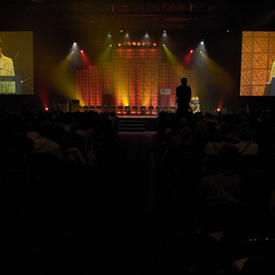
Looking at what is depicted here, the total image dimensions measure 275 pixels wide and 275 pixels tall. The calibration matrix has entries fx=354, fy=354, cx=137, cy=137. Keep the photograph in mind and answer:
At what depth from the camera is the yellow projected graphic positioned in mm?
17719

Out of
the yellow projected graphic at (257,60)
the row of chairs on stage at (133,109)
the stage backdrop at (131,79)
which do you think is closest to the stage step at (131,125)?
the row of chairs on stage at (133,109)

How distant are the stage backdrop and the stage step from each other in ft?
11.6

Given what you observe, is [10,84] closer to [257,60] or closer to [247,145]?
[257,60]

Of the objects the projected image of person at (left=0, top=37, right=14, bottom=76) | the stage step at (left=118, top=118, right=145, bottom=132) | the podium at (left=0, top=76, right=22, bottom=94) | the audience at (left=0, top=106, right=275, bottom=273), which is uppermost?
the projected image of person at (left=0, top=37, right=14, bottom=76)

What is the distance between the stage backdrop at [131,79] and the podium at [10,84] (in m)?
4.02

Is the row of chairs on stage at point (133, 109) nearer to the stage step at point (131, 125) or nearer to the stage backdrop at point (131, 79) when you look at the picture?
the stage backdrop at point (131, 79)

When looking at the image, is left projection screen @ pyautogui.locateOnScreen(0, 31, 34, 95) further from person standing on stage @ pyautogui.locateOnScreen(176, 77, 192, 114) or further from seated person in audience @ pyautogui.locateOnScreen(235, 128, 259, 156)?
seated person in audience @ pyautogui.locateOnScreen(235, 128, 259, 156)

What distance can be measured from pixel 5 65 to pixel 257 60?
42.4 ft

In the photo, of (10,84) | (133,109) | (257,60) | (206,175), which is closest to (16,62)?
(10,84)

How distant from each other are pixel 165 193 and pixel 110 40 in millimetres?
16626

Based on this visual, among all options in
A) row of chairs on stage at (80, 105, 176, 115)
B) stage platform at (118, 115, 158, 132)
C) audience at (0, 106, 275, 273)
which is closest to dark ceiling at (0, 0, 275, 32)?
row of chairs on stage at (80, 105, 176, 115)

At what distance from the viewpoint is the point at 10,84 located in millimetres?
18797

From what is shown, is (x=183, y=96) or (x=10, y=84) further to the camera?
(x=10, y=84)

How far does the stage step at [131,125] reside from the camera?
18141mm
